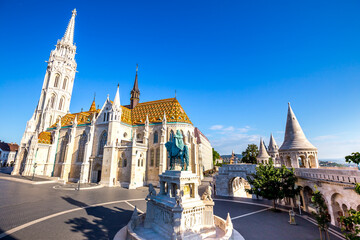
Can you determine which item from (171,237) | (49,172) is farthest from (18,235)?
(49,172)

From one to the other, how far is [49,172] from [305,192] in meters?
43.3

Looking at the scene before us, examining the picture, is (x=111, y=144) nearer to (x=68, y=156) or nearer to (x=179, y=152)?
(x=68, y=156)

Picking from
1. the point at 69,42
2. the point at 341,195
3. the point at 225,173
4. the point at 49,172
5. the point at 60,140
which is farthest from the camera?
the point at 69,42

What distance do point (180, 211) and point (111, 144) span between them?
23251 millimetres

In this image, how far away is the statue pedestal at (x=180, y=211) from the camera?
833cm

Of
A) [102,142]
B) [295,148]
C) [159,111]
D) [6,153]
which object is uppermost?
[159,111]

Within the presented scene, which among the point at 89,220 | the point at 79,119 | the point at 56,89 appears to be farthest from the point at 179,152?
the point at 56,89

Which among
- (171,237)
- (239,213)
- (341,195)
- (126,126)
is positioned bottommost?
(239,213)

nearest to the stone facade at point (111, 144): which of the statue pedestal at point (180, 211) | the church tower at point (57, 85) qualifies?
the church tower at point (57, 85)

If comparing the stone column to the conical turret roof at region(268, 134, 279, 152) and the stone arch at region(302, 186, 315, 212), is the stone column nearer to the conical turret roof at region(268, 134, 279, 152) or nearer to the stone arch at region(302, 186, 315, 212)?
the stone arch at region(302, 186, 315, 212)

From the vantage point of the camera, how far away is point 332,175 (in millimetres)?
11547

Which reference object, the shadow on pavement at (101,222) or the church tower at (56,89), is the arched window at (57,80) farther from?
the shadow on pavement at (101,222)

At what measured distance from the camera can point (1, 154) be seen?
57.2m

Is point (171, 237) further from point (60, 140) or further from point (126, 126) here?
point (60, 140)
